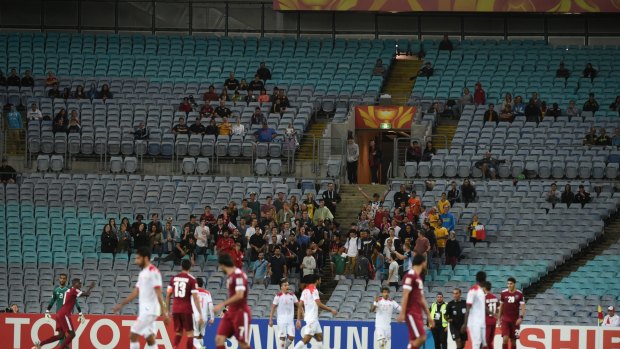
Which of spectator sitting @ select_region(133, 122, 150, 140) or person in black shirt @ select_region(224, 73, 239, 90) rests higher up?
person in black shirt @ select_region(224, 73, 239, 90)

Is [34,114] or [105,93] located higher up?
[105,93]

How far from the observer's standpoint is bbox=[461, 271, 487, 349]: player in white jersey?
23438 millimetres

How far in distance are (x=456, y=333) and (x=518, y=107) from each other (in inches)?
671

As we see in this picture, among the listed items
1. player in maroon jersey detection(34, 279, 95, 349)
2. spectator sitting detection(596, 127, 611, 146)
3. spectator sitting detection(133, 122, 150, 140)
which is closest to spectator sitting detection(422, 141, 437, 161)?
spectator sitting detection(596, 127, 611, 146)

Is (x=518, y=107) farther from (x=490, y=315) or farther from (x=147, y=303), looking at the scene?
(x=147, y=303)

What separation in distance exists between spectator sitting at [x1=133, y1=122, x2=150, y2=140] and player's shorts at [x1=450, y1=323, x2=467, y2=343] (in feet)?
57.1

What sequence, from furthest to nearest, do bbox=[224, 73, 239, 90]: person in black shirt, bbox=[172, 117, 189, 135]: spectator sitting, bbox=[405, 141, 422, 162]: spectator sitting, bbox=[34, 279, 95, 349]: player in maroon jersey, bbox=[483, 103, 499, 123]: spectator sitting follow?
bbox=[224, 73, 239, 90]: person in black shirt, bbox=[483, 103, 499, 123]: spectator sitting, bbox=[172, 117, 189, 135]: spectator sitting, bbox=[405, 141, 422, 162]: spectator sitting, bbox=[34, 279, 95, 349]: player in maroon jersey

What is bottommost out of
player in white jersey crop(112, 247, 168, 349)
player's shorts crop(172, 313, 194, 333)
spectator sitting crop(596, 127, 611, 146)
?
player's shorts crop(172, 313, 194, 333)

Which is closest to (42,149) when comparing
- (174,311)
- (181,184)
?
(181,184)

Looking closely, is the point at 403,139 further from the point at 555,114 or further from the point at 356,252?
the point at 356,252

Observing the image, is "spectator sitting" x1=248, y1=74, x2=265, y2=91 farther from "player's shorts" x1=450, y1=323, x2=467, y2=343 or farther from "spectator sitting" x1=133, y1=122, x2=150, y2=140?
"player's shorts" x1=450, y1=323, x2=467, y2=343

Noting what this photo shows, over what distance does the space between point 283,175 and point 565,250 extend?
941 centimetres

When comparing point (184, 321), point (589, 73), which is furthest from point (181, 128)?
point (184, 321)

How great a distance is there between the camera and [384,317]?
1078 inches
